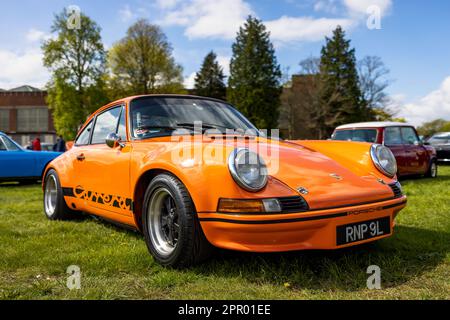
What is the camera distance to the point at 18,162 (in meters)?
9.27

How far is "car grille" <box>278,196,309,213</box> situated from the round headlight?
0.56 feet

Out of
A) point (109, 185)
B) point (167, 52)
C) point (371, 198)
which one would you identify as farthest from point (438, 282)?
point (167, 52)

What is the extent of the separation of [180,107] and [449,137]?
1442cm

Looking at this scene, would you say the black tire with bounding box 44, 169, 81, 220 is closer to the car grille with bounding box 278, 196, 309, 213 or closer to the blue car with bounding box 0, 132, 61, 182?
the car grille with bounding box 278, 196, 309, 213

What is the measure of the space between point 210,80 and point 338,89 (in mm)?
16577

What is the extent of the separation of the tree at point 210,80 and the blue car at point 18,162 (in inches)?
1673

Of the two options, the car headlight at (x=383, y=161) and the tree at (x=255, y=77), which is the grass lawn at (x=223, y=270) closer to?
the car headlight at (x=383, y=161)

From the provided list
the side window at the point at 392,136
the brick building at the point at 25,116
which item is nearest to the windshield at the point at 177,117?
the side window at the point at 392,136

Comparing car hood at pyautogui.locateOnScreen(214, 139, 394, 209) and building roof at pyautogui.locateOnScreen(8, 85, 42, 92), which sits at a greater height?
building roof at pyautogui.locateOnScreen(8, 85, 42, 92)

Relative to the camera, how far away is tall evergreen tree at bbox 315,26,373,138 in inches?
1737

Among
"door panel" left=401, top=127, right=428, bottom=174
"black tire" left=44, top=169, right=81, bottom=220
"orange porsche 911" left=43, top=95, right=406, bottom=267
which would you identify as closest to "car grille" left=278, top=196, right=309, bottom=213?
"orange porsche 911" left=43, top=95, right=406, bottom=267

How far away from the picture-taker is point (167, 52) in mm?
38438
